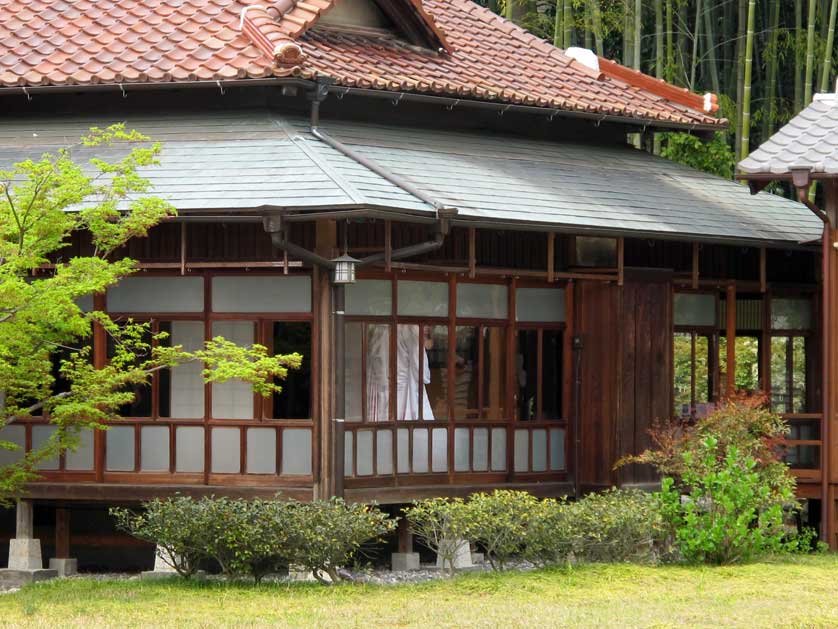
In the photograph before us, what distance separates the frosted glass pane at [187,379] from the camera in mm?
17328

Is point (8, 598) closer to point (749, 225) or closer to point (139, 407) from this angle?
point (139, 407)

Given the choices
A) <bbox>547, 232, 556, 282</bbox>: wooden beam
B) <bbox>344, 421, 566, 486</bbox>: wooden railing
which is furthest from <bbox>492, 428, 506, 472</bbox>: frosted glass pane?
<bbox>547, 232, 556, 282</bbox>: wooden beam

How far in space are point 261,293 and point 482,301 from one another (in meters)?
2.65

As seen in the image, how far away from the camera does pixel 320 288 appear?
55.4 ft

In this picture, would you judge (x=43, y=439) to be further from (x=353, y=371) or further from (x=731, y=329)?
(x=731, y=329)

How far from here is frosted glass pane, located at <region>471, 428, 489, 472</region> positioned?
18469 millimetres

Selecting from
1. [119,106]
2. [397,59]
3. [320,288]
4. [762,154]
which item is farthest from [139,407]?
[762,154]

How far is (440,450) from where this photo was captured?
18141 millimetres

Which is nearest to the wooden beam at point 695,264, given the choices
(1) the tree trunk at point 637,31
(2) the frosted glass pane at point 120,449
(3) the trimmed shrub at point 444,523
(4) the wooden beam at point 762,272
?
(4) the wooden beam at point 762,272

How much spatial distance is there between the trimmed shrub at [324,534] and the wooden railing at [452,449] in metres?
1.90

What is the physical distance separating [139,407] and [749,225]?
7.58 metres

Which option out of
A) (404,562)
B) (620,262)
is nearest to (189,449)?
(404,562)

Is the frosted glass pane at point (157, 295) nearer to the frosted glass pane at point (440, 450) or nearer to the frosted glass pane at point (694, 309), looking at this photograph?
the frosted glass pane at point (440, 450)

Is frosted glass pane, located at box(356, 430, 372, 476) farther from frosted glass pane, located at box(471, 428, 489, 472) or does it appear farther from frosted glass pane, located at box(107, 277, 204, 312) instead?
frosted glass pane, located at box(107, 277, 204, 312)
